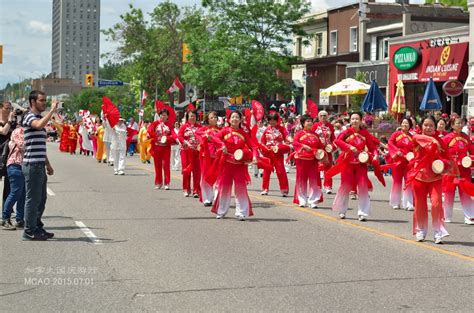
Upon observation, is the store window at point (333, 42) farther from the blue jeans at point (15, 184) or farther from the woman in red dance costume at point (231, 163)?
the blue jeans at point (15, 184)

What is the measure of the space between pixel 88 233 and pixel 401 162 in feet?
23.3

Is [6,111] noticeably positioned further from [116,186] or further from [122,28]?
[122,28]

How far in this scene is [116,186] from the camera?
816 inches

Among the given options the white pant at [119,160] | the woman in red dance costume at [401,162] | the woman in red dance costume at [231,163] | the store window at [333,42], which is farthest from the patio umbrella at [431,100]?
the store window at [333,42]

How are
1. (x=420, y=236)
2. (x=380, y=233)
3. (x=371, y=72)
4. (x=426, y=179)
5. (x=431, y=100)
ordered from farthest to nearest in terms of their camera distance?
(x=371, y=72) → (x=431, y=100) → (x=380, y=233) → (x=426, y=179) → (x=420, y=236)

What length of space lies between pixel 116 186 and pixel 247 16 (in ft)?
87.6

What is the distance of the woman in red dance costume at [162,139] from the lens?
63.6 ft

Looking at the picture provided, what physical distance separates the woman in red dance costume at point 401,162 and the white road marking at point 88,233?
20.0 ft

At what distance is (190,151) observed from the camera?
17.3m

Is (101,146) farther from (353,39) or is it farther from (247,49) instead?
(353,39)

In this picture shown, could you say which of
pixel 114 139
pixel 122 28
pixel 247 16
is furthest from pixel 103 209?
pixel 122 28

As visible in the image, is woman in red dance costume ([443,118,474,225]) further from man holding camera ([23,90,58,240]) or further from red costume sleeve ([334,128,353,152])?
man holding camera ([23,90,58,240])

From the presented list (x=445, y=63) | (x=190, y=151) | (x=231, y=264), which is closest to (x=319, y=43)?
(x=445, y=63)

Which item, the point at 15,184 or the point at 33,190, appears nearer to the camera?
the point at 33,190
